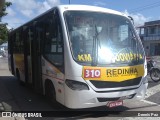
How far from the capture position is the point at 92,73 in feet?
23.4

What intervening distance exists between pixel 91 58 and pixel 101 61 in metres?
0.27

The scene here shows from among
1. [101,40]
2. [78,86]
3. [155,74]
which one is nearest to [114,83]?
[78,86]

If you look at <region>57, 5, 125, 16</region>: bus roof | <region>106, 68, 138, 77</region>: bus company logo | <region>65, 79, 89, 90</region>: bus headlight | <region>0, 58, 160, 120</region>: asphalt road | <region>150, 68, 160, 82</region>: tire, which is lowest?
<region>0, 58, 160, 120</region>: asphalt road

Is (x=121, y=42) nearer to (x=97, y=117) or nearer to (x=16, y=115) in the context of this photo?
(x=97, y=117)

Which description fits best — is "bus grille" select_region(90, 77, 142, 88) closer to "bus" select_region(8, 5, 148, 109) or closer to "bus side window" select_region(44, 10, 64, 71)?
"bus" select_region(8, 5, 148, 109)

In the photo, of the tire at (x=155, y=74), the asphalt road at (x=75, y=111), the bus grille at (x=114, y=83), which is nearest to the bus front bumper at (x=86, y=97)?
the bus grille at (x=114, y=83)

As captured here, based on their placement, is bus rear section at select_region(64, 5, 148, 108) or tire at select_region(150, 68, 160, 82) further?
tire at select_region(150, 68, 160, 82)

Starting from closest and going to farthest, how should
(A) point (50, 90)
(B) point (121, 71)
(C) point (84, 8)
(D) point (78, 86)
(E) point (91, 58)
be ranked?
(D) point (78, 86), (E) point (91, 58), (B) point (121, 71), (C) point (84, 8), (A) point (50, 90)

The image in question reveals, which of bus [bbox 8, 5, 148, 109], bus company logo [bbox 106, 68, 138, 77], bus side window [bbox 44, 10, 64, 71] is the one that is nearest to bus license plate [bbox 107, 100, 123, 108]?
bus [bbox 8, 5, 148, 109]

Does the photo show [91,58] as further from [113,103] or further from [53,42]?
[53,42]

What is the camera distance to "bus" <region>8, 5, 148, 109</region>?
23.3 feet

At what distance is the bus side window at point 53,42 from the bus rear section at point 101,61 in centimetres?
40

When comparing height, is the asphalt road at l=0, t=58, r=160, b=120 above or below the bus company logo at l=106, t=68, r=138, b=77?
below

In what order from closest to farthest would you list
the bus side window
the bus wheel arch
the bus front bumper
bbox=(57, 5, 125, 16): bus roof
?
the bus front bumper → the bus side window → bbox=(57, 5, 125, 16): bus roof → the bus wheel arch
